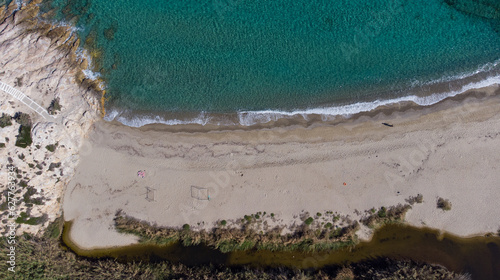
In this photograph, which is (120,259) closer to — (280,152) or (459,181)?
(280,152)

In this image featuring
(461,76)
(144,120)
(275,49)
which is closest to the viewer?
(144,120)

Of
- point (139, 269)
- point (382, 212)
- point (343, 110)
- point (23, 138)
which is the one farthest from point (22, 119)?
point (382, 212)

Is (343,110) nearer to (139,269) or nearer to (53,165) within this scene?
(139,269)

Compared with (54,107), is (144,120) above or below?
below

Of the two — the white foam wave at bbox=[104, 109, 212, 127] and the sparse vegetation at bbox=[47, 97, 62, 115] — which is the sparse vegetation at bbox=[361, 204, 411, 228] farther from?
the sparse vegetation at bbox=[47, 97, 62, 115]

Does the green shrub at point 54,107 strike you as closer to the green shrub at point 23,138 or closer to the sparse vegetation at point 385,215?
the green shrub at point 23,138

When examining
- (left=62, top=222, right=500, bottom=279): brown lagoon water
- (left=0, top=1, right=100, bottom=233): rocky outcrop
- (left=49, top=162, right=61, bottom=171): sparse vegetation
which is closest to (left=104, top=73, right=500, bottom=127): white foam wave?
(left=0, top=1, right=100, bottom=233): rocky outcrop
